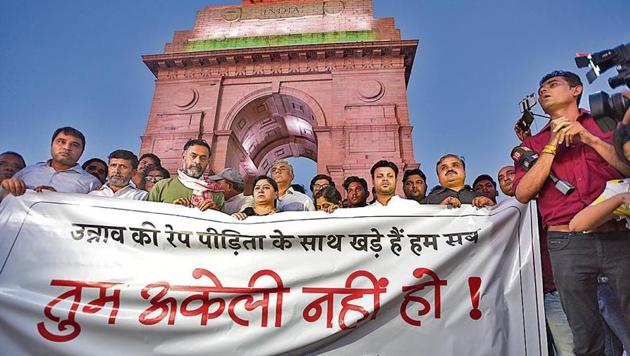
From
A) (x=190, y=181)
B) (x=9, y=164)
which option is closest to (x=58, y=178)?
(x=9, y=164)

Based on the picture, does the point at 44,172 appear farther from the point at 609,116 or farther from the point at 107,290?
the point at 609,116

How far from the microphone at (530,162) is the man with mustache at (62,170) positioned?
3610 mm

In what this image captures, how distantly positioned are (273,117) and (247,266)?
1367cm

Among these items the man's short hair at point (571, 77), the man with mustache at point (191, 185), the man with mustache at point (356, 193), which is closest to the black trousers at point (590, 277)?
the man's short hair at point (571, 77)

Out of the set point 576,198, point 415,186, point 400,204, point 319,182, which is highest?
point 319,182

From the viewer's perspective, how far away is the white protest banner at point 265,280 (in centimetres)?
213

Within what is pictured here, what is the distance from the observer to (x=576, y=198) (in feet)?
6.40

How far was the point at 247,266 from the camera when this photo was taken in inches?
92.7

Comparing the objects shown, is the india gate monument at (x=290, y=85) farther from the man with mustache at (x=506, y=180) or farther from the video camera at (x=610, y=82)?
the video camera at (x=610, y=82)

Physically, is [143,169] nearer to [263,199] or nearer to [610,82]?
[263,199]

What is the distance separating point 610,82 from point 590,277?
1.08 metres

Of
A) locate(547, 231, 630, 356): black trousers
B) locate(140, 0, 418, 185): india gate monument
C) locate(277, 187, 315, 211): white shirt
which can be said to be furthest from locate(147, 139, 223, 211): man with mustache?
locate(140, 0, 418, 185): india gate monument

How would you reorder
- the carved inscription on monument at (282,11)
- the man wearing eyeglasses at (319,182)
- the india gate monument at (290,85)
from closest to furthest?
1. the man wearing eyeglasses at (319,182)
2. the india gate monument at (290,85)
3. the carved inscription on monument at (282,11)

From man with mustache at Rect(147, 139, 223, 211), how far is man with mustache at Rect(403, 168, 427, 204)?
194 cm
